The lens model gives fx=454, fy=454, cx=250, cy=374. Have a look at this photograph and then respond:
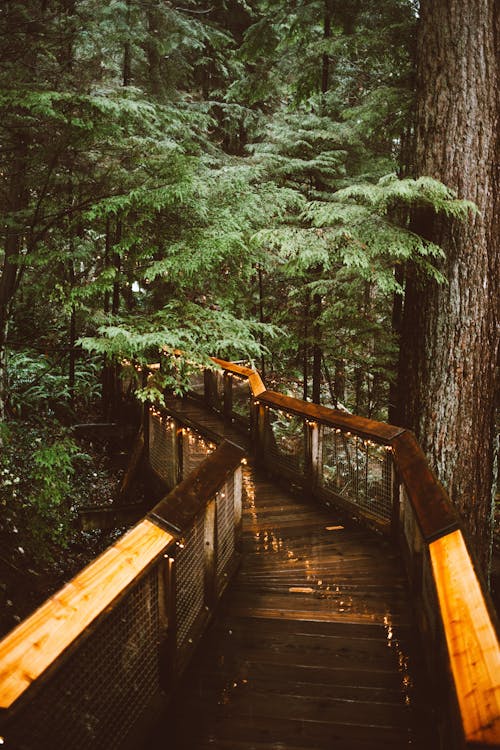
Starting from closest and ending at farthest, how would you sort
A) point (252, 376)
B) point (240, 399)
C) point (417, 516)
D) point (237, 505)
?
point (417, 516) < point (237, 505) < point (252, 376) < point (240, 399)

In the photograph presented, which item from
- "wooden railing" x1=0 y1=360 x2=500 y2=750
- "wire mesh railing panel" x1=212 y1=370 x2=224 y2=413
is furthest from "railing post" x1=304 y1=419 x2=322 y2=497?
"wire mesh railing panel" x1=212 y1=370 x2=224 y2=413

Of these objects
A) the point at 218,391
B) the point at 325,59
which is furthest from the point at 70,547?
the point at 325,59

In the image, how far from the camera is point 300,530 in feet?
18.0

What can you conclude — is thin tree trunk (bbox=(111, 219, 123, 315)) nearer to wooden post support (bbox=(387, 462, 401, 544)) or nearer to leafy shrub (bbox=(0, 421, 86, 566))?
leafy shrub (bbox=(0, 421, 86, 566))

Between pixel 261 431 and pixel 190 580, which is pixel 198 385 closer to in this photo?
pixel 261 431

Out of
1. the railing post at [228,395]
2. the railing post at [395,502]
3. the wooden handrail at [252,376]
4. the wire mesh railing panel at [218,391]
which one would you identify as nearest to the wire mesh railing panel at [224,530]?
the railing post at [395,502]

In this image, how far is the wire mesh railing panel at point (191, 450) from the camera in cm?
633

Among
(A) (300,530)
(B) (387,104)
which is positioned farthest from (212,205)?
(A) (300,530)

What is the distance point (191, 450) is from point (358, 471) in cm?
234

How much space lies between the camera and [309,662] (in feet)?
10.9

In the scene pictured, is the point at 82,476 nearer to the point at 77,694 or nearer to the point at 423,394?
the point at 423,394

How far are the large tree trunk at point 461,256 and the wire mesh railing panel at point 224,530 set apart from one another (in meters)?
3.28

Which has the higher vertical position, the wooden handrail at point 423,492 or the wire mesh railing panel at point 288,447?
the wooden handrail at point 423,492

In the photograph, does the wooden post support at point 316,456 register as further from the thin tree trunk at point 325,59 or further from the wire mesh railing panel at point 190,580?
Result: the thin tree trunk at point 325,59
